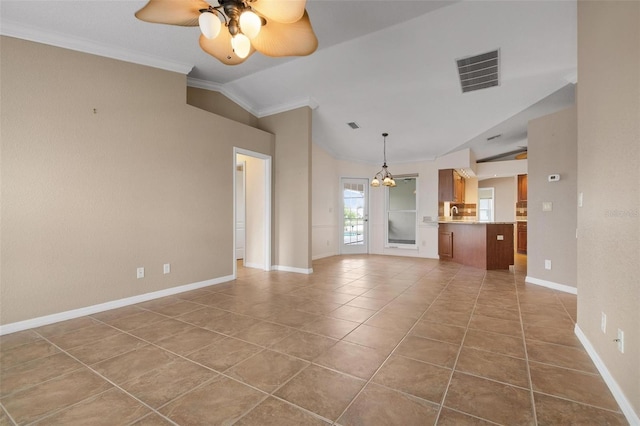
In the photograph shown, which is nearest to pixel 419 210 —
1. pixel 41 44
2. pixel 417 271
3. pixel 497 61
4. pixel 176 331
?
pixel 417 271

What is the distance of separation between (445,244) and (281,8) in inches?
260

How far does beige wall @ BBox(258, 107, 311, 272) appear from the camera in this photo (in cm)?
525

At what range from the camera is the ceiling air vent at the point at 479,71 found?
3742 mm

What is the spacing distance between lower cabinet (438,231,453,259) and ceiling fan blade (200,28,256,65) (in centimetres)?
619

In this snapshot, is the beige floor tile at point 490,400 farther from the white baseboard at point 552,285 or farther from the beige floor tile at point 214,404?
the white baseboard at point 552,285

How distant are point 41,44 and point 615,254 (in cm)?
517

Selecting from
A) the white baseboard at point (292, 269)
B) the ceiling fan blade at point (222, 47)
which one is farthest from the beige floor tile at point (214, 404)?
the white baseboard at point (292, 269)

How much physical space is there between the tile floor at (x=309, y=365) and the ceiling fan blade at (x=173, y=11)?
2.35 metres

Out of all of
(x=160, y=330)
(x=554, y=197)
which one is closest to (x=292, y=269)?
(x=160, y=330)

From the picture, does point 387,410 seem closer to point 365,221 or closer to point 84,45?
point 84,45

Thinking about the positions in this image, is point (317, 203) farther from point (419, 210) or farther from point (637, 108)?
point (637, 108)

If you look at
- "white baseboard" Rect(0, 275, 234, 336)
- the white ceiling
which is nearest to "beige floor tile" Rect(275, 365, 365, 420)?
"white baseboard" Rect(0, 275, 234, 336)

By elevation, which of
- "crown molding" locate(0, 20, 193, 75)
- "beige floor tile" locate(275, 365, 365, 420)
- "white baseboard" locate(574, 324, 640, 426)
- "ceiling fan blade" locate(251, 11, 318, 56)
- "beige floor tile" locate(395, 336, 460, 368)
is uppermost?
"crown molding" locate(0, 20, 193, 75)

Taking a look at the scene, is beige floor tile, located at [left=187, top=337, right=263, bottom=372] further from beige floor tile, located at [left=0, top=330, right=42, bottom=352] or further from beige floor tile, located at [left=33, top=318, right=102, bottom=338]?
beige floor tile, located at [left=0, top=330, right=42, bottom=352]
